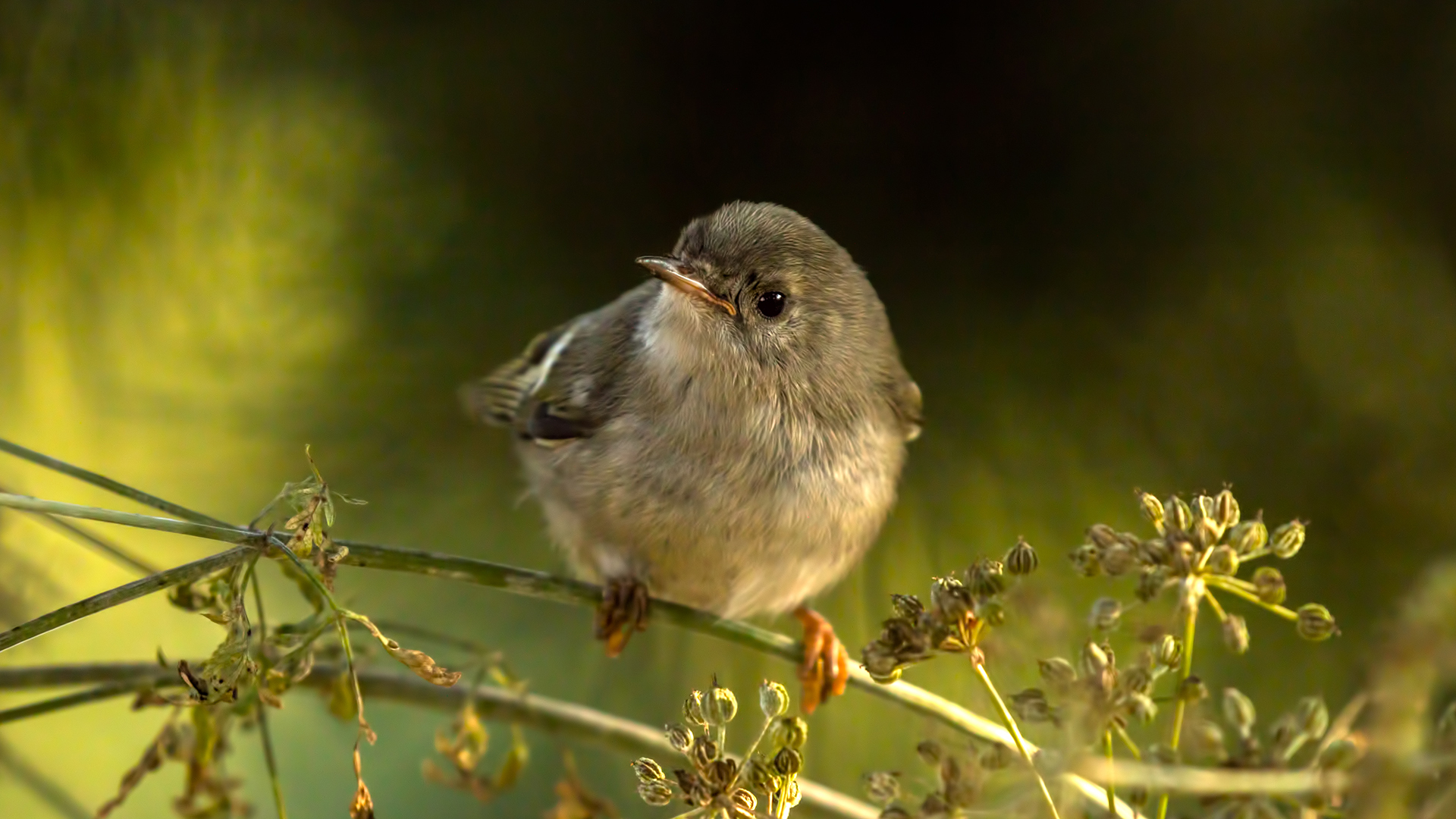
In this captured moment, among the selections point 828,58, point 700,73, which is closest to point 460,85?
point 700,73

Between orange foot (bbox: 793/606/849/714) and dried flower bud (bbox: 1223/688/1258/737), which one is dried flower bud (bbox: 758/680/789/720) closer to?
dried flower bud (bbox: 1223/688/1258/737)

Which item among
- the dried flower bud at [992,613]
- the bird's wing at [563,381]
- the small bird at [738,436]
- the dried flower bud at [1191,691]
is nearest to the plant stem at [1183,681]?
the dried flower bud at [1191,691]

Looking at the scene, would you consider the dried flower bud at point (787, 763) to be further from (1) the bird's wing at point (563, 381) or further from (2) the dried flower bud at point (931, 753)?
(1) the bird's wing at point (563, 381)

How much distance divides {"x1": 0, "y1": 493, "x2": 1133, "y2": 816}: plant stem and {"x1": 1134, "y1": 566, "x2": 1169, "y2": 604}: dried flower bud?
0.11m

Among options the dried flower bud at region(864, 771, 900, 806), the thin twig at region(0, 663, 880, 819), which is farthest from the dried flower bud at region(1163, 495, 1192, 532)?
the thin twig at region(0, 663, 880, 819)

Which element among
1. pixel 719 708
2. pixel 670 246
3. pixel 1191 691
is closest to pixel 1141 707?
pixel 1191 691

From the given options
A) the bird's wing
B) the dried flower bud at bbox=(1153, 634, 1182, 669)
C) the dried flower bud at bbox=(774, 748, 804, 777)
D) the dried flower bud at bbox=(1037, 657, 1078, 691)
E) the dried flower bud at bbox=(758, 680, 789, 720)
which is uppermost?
the bird's wing

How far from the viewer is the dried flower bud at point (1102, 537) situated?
0.61 meters

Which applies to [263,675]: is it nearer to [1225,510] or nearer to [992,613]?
[992,613]

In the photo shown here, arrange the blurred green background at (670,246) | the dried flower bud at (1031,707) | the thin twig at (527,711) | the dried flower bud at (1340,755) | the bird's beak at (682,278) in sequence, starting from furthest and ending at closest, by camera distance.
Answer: the blurred green background at (670,246) → the bird's beak at (682,278) → the thin twig at (527,711) → the dried flower bud at (1031,707) → the dried flower bud at (1340,755)

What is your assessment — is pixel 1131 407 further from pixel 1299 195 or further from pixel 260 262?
pixel 260 262

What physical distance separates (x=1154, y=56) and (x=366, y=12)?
1.25 metres

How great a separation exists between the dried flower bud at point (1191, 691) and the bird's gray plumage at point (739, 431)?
0.75m

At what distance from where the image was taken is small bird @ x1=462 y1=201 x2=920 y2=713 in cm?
130
